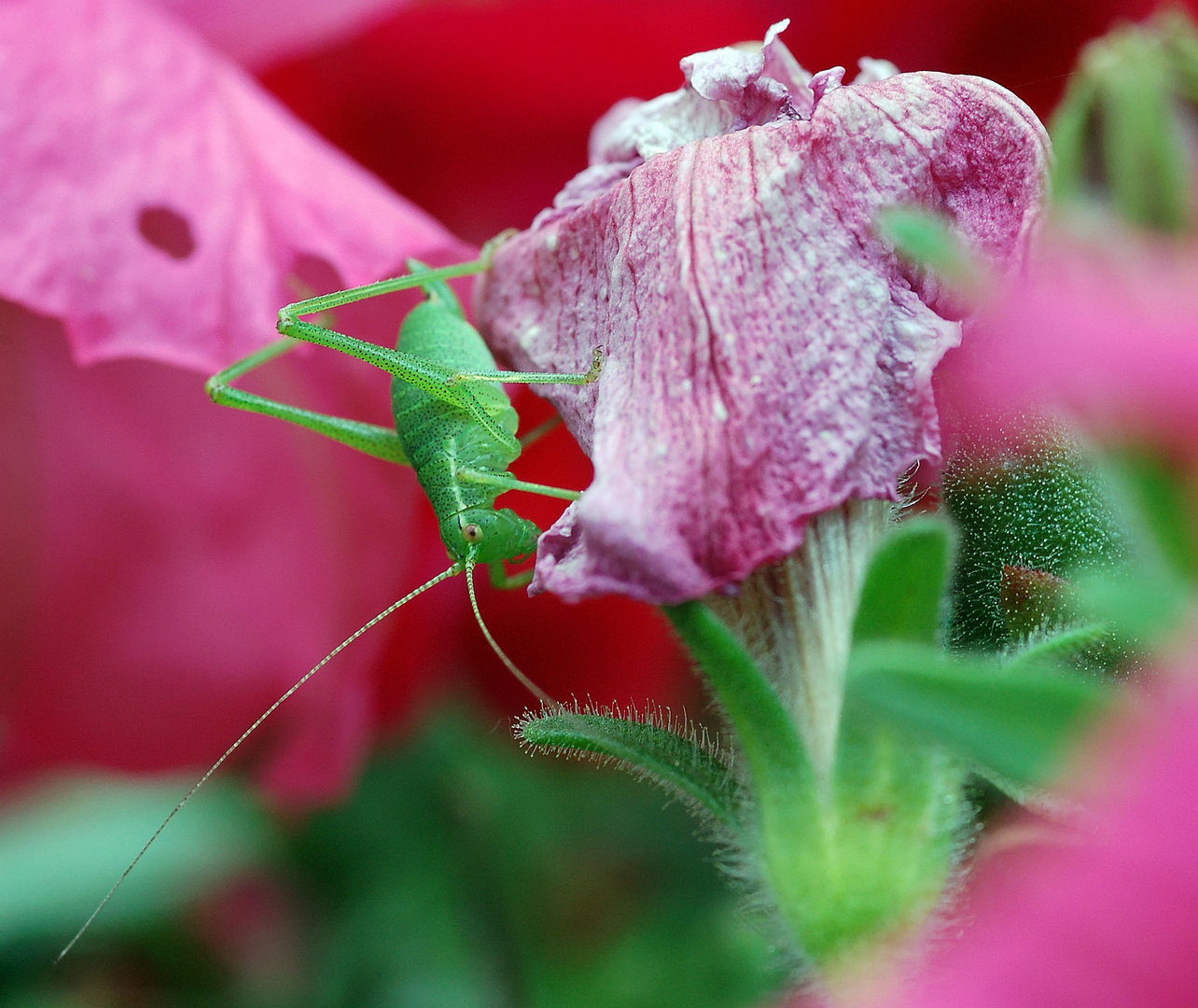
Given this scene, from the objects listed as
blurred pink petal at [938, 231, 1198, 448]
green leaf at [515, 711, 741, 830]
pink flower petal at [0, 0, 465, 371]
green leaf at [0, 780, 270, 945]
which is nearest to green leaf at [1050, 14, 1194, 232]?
blurred pink petal at [938, 231, 1198, 448]

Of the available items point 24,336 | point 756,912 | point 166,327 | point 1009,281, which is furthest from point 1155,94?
point 24,336

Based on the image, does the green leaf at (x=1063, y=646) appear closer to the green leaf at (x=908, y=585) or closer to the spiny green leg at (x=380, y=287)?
the green leaf at (x=908, y=585)

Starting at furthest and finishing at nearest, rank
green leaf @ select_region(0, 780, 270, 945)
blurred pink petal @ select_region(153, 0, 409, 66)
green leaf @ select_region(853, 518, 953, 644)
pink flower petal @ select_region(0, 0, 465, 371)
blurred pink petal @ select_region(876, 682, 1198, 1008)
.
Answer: green leaf @ select_region(0, 780, 270, 945) < blurred pink petal @ select_region(153, 0, 409, 66) < pink flower petal @ select_region(0, 0, 465, 371) < green leaf @ select_region(853, 518, 953, 644) < blurred pink petal @ select_region(876, 682, 1198, 1008)

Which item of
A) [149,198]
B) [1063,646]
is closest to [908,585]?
[1063,646]

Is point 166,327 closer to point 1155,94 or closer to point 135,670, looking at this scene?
point 135,670

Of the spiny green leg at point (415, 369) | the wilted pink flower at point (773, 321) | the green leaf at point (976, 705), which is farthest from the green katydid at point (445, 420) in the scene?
the green leaf at point (976, 705)

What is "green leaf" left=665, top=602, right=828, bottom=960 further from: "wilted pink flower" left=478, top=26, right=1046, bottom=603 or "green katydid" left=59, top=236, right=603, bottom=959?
"green katydid" left=59, top=236, right=603, bottom=959
